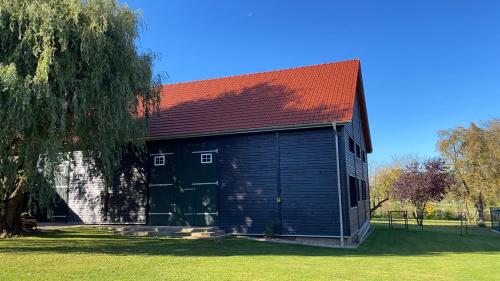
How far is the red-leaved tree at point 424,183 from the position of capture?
21094 millimetres

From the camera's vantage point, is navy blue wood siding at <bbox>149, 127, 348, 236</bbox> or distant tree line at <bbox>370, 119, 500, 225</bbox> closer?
navy blue wood siding at <bbox>149, 127, 348, 236</bbox>

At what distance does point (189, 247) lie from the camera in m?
10.3

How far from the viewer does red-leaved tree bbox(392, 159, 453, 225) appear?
21094mm

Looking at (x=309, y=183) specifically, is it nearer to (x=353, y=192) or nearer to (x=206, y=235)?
(x=353, y=192)

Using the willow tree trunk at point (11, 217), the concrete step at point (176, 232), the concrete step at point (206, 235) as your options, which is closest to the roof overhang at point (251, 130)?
the concrete step at point (176, 232)

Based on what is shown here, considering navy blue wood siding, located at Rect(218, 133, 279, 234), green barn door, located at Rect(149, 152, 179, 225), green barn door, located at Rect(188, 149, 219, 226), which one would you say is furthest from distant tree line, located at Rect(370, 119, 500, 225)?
green barn door, located at Rect(149, 152, 179, 225)

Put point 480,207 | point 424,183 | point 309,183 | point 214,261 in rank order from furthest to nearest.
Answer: point 480,207 < point 424,183 < point 309,183 < point 214,261

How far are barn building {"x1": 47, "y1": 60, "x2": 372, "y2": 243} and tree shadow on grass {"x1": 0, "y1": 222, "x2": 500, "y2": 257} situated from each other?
4.18 ft

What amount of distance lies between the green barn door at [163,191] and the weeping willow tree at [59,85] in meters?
3.82

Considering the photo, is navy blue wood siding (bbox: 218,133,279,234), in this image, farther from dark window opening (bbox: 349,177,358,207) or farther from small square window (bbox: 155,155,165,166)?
dark window opening (bbox: 349,177,358,207)

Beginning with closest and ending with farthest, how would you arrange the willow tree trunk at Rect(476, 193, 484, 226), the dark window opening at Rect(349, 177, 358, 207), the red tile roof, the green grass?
the green grass < the red tile roof < the dark window opening at Rect(349, 177, 358, 207) < the willow tree trunk at Rect(476, 193, 484, 226)

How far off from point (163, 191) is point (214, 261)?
6.60m

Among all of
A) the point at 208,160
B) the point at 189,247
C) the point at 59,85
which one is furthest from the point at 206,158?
the point at 59,85

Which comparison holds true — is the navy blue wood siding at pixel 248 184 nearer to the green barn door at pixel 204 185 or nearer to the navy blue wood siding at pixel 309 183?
the green barn door at pixel 204 185
